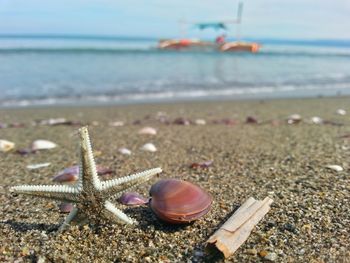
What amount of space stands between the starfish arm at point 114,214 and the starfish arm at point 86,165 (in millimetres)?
187

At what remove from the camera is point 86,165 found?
100.0 inches

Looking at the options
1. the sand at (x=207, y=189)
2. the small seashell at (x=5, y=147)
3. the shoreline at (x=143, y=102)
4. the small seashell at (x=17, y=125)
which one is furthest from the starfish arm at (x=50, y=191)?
the shoreline at (x=143, y=102)

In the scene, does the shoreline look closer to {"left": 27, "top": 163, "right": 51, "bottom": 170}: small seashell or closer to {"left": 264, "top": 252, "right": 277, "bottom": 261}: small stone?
{"left": 27, "top": 163, "right": 51, "bottom": 170}: small seashell

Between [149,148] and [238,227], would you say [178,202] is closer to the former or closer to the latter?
[238,227]

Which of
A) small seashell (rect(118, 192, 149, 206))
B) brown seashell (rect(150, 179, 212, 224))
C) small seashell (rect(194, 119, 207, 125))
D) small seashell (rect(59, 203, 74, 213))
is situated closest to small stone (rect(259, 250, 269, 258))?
brown seashell (rect(150, 179, 212, 224))

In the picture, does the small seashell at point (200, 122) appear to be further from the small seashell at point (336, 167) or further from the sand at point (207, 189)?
the small seashell at point (336, 167)

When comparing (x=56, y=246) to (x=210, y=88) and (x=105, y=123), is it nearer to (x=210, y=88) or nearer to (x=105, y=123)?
(x=105, y=123)

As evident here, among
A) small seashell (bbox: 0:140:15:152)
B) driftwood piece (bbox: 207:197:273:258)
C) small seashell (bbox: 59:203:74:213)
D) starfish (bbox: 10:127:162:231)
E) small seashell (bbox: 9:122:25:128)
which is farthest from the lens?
small seashell (bbox: 9:122:25:128)

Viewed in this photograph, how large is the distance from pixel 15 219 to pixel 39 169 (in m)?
1.69

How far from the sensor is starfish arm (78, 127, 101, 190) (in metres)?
2.51

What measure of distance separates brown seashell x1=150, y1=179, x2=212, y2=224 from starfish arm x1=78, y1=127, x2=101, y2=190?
1.57ft

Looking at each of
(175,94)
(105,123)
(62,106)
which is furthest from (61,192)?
(175,94)

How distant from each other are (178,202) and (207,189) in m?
0.97

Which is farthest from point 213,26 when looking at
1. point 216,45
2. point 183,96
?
point 183,96
